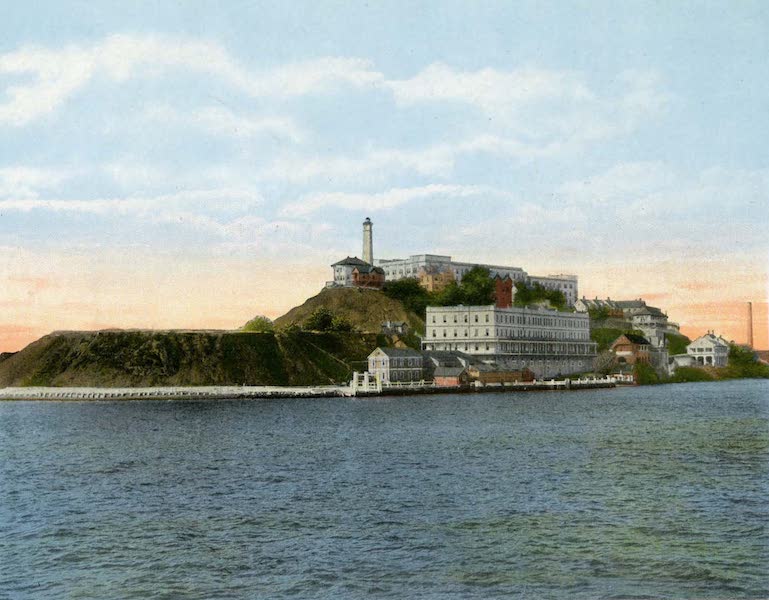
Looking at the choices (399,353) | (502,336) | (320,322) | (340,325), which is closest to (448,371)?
(399,353)

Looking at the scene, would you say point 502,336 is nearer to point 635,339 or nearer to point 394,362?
point 635,339

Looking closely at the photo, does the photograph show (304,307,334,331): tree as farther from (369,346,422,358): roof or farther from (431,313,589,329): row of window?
(369,346,422,358): roof

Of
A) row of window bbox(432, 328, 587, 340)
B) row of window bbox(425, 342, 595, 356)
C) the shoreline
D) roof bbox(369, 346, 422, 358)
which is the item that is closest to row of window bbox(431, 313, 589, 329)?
row of window bbox(432, 328, 587, 340)

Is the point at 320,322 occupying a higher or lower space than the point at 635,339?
higher

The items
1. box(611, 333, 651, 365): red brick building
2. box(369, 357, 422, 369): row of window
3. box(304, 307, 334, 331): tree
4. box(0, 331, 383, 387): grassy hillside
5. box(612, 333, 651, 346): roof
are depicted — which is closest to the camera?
box(369, 357, 422, 369): row of window

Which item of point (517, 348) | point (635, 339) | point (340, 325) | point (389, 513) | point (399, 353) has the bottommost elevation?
point (389, 513)
